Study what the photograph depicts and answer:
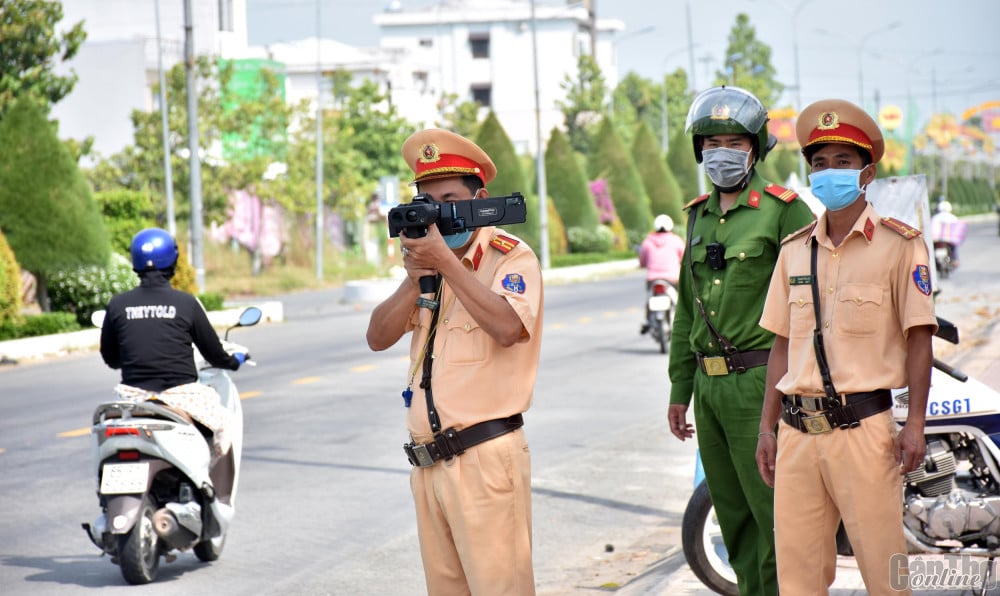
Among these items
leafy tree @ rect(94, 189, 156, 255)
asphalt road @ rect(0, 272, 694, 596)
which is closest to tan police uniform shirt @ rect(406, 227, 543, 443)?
asphalt road @ rect(0, 272, 694, 596)

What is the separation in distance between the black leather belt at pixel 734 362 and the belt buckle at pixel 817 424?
0.57 metres

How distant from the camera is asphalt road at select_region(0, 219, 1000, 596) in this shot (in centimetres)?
701

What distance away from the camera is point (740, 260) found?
195 inches

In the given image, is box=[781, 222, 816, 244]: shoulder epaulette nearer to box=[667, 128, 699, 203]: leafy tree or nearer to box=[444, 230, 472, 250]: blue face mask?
box=[444, 230, 472, 250]: blue face mask

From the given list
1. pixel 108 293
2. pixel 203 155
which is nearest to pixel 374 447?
pixel 108 293

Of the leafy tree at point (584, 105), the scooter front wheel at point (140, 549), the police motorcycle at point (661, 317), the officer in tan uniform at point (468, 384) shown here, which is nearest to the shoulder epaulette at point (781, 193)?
the officer in tan uniform at point (468, 384)

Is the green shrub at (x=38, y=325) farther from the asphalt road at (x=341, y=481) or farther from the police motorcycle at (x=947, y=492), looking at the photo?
the police motorcycle at (x=947, y=492)

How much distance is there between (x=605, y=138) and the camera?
52812 mm

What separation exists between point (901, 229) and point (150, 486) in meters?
4.03

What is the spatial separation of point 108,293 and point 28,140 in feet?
9.04

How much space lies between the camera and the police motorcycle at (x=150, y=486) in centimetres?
673

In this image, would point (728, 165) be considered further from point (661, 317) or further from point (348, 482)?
point (661, 317)

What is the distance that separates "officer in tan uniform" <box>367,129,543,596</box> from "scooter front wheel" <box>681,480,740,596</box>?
6.86 feet

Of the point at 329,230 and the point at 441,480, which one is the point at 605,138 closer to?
the point at 329,230
